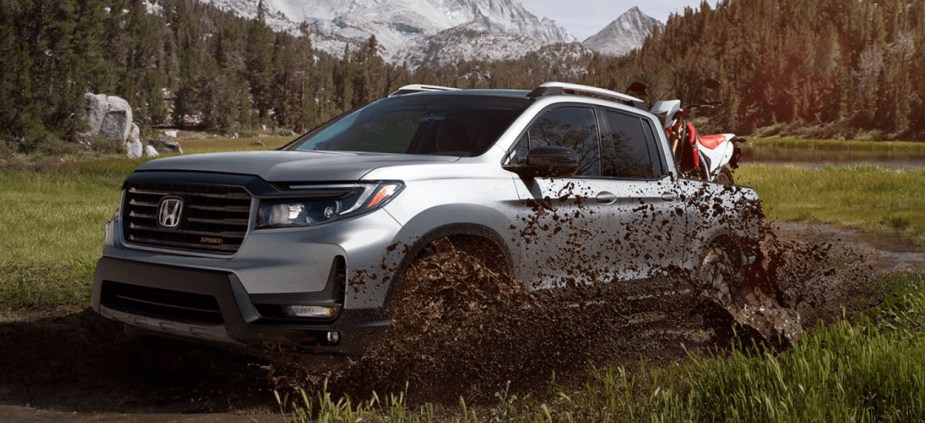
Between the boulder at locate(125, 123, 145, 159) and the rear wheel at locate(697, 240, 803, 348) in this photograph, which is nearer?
the rear wheel at locate(697, 240, 803, 348)

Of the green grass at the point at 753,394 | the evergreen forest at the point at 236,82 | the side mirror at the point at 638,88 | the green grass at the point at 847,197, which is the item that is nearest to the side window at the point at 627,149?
the green grass at the point at 753,394

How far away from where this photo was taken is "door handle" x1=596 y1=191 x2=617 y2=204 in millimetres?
6312

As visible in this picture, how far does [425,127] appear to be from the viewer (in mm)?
6582

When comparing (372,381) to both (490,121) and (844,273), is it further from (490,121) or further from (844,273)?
(844,273)

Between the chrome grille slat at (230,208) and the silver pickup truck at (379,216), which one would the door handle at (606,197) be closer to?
the silver pickup truck at (379,216)

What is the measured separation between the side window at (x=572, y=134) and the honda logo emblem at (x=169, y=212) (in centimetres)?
210

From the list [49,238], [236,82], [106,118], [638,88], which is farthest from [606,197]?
[236,82]

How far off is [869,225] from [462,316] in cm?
1481

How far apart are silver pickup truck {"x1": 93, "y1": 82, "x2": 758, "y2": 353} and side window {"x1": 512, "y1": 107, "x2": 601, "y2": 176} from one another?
0.01 m

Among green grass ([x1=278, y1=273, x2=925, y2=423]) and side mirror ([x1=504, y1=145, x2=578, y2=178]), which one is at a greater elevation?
side mirror ([x1=504, y1=145, x2=578, y2=178])

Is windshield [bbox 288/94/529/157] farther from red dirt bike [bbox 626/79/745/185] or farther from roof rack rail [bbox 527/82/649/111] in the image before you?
red dirt bike [bbox 626/79/745/185]

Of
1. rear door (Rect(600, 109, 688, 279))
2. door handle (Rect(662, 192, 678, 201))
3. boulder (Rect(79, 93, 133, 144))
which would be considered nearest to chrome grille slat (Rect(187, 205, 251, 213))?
rear door (Rect(600, 109, 688, 279))

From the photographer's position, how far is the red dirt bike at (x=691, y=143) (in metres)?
10.5

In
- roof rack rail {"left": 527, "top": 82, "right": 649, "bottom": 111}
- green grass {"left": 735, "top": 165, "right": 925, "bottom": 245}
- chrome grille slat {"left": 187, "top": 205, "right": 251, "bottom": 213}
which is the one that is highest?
roof rack rail {"left": 527, "top": 82, "right": 649, "bottom": 111}
